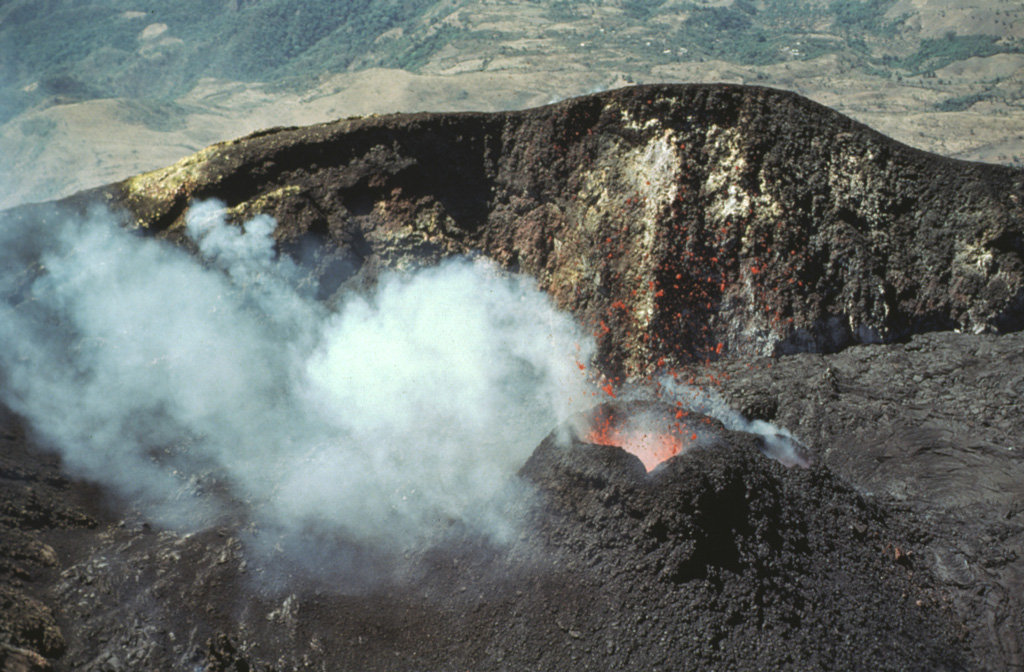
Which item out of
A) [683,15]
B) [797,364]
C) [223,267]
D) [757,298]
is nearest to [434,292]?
[223,267]

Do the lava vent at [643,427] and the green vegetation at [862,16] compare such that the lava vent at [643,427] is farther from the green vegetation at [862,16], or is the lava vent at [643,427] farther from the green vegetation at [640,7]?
the green vegetation at [640,7]

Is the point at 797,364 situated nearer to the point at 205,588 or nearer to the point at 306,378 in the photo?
the point at 306,378

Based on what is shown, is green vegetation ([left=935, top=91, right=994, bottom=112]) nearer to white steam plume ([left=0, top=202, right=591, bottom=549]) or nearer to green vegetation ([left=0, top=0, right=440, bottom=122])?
white steam plume ([left=0, top=202, right=591, bottom=549])

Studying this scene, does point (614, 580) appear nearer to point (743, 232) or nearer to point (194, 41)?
point (743, 232)

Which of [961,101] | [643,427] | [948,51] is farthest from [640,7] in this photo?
[643,427]

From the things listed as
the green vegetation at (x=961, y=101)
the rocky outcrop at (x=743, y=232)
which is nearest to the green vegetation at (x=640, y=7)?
the green vegetation at (x=961, y=101)

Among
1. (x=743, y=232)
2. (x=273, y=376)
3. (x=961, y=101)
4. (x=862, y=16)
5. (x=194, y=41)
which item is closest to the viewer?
(x=743, y=232)
